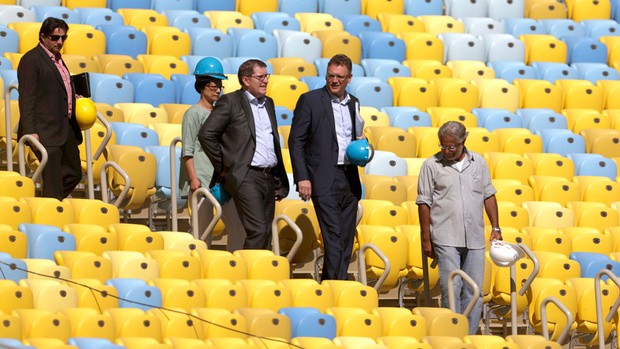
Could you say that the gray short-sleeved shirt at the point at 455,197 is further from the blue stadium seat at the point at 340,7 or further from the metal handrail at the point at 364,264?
the blue stadium seat at the point at 340,7

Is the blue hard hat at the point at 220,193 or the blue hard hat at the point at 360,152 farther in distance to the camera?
the blue hard hat at the point at 220,193

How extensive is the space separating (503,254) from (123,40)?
3.42 meters

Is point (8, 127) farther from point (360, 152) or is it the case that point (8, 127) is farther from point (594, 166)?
point (594, 166)

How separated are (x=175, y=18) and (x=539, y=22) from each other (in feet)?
9.48

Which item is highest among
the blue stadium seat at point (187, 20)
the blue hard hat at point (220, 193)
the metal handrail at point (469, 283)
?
the blue stadium seat at point (187, 20)

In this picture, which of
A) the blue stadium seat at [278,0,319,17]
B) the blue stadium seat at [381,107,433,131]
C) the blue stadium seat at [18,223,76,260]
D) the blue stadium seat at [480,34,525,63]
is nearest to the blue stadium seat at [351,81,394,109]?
the blue stadium seat at [381,107,433,131]

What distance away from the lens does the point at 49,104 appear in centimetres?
793

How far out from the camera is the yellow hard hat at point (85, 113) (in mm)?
7988

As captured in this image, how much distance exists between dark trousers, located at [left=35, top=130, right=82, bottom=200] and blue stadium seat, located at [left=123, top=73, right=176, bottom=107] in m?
1.38

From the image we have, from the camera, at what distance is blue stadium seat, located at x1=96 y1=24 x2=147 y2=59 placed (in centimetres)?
1009

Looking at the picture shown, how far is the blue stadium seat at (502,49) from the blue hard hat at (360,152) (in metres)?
3.77

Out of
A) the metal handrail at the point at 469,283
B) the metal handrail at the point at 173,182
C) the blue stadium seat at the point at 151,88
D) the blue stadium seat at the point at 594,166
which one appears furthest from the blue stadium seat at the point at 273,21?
the metal handrail at the point at 469,283

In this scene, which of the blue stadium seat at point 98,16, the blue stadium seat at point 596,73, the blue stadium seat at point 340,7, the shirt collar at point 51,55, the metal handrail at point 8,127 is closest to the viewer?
the shirt collar at point 51,55

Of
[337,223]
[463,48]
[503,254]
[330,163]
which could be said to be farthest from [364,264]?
[463,48]
